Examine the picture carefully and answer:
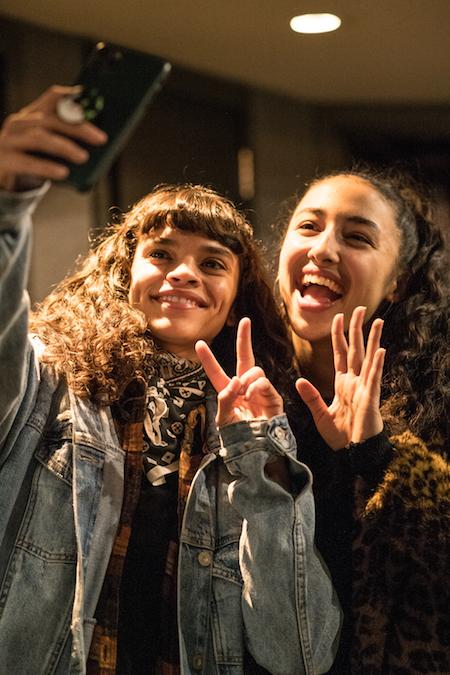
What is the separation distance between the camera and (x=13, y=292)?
3.30 feet


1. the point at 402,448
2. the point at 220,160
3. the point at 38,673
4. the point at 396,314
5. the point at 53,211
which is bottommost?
the point at 38,673

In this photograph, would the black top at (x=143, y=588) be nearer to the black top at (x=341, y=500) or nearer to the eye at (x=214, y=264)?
the black top at (x=341, y=500)

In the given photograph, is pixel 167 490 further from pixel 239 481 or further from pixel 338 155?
pixel 338 155

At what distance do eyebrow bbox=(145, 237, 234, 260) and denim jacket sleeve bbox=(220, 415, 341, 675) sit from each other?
36 cm

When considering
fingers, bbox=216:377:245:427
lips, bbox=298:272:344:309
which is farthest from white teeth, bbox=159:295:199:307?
lips, bbox=298:272:344:309

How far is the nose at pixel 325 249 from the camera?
1.72m

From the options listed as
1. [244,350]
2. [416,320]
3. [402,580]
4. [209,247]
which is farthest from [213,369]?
[416,320]

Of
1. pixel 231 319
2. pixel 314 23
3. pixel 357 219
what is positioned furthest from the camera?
pixel 314 23

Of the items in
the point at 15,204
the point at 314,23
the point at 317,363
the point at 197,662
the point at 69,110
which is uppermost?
the point at 314,23

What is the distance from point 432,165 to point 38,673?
1.64 meters

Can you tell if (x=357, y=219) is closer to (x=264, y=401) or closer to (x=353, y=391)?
(x=353, y=391)

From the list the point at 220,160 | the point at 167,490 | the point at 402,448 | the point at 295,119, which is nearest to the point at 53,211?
the point at 220,160

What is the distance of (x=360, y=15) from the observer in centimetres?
200

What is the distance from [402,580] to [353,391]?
330 mm
